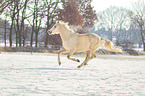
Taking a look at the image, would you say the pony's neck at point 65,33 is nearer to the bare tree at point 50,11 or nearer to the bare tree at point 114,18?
the bare tree at point 50,11

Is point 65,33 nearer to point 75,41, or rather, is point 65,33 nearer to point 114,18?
point 75,41

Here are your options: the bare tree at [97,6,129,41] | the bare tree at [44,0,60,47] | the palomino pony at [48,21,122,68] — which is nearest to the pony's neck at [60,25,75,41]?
the palomino pony at [48,21,122,68]

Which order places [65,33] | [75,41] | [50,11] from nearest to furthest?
1. [75,41]
2. [65,33]
3. [50,11]

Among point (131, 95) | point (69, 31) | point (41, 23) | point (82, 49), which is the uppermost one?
point (41, 23)

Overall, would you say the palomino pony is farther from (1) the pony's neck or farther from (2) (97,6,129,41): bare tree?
(2) (97,6,129,41): bare tree

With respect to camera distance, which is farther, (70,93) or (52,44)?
(52,44)

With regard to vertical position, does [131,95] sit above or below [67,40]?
below

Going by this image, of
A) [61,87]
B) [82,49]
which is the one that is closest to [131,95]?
[61,87]

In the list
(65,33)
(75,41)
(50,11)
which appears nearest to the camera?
(75,41)

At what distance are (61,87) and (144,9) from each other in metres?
37.8

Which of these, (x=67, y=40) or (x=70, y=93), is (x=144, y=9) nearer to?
(x=67, y=40)

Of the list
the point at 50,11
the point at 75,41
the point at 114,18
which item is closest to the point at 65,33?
the point at 75,41

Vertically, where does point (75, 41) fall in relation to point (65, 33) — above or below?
below

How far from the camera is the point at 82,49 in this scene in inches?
381
